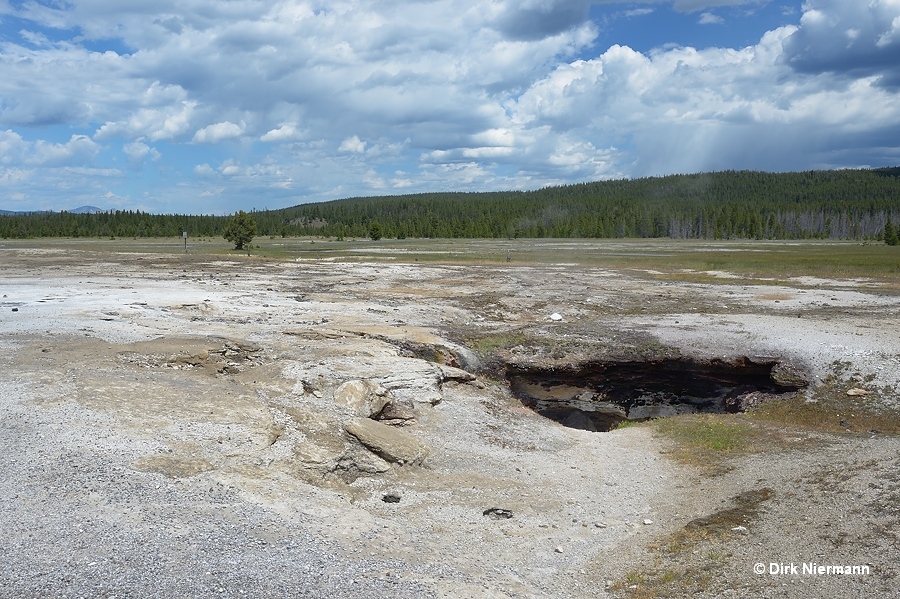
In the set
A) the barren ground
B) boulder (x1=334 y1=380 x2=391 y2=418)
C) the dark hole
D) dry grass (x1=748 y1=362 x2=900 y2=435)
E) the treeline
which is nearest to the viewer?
the barren ground

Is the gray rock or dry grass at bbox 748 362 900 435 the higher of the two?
the gray rock

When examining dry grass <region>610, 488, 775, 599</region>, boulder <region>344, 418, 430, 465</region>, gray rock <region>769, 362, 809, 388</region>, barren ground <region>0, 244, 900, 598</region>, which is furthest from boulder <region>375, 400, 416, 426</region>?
gray rock <region>769, 362, 809, 388</region>

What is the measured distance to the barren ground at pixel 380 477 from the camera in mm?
6473

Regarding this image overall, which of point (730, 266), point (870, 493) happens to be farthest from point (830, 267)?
point (870, 493)

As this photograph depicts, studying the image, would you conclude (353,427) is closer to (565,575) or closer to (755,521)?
(565,575)

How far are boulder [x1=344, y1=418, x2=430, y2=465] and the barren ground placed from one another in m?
0.10

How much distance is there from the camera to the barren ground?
6.47 meters

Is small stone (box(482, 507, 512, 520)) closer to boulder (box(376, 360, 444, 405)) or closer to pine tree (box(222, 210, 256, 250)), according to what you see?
boulder (box(376, 360, 444, 405))

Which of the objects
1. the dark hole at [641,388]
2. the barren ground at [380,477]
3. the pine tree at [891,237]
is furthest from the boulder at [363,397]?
the pine tree at [891,237]

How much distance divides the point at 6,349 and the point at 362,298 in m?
15.8

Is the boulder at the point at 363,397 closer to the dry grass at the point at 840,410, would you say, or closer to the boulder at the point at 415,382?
the boulder at the point at 415,382

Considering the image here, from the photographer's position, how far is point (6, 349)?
14305mm

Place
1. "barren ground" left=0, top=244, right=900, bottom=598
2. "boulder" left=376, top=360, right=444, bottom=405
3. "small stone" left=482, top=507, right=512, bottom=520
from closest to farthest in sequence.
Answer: "barren ground" left=0, top=244, right=900, bottom=598 < "small stone" left=482, top=507, right=512, bottom=520 < "boulder" left=376, top=360, right=444, bottom=405

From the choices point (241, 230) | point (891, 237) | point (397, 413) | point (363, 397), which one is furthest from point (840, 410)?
point (891, 237)
